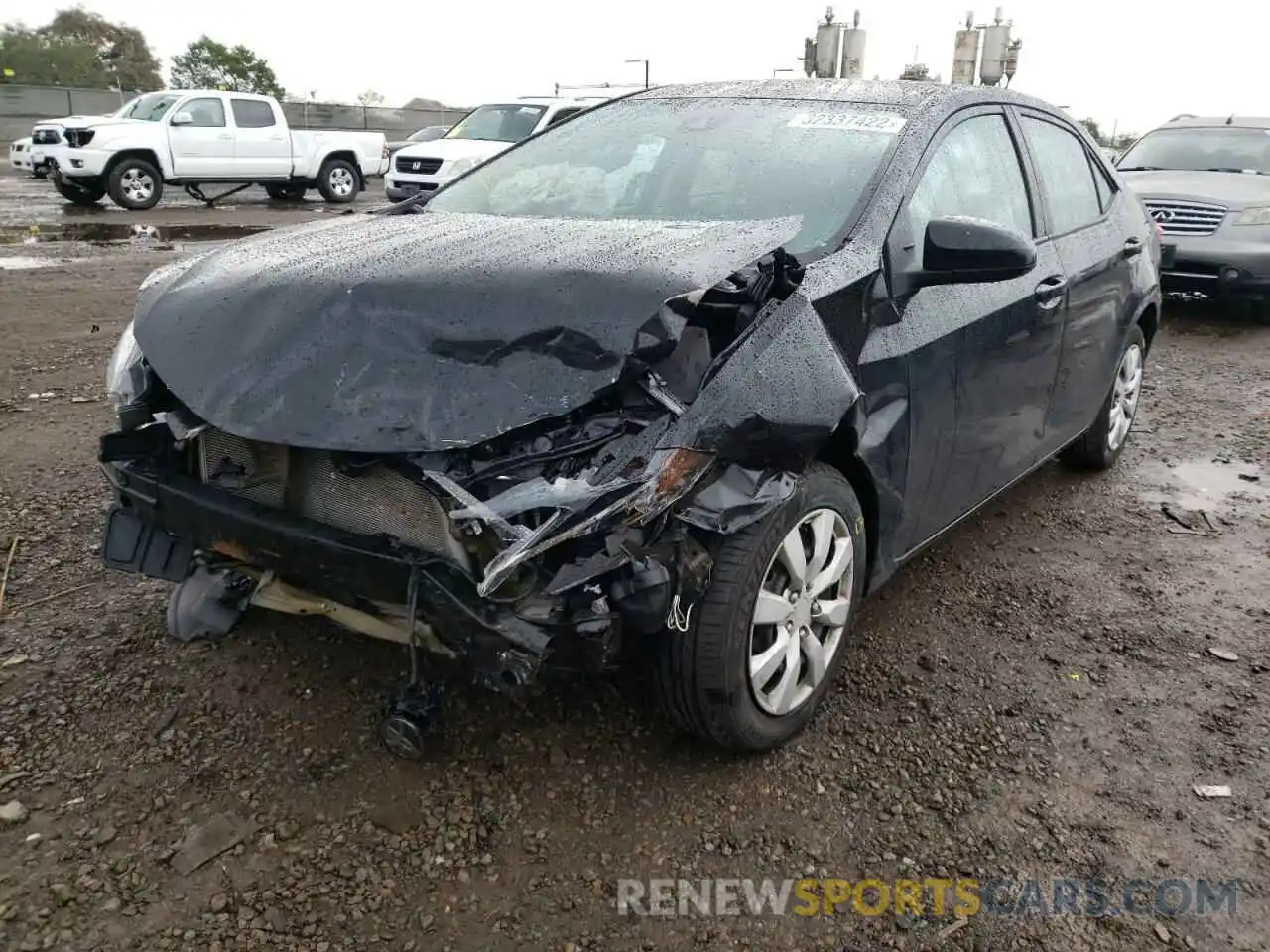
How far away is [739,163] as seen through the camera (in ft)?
10.2

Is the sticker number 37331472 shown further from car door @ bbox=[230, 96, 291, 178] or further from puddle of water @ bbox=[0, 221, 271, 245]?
car door @ bbox=[230, 96, 291, 178]

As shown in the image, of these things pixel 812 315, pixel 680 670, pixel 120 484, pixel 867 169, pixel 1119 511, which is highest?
pixel 867 169

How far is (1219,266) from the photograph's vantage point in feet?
26.8

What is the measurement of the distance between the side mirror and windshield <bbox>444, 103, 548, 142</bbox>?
12114mm

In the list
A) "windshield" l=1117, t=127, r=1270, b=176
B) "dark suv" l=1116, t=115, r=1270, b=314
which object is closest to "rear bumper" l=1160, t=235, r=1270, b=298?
"dark suv" l=1116, t=115, r=1270, b=314

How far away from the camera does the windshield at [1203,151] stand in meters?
9.19

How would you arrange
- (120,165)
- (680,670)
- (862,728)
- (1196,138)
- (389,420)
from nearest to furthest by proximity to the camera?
(389,420) → (680,670) → (862,728) → (1196,138) → (120,165)

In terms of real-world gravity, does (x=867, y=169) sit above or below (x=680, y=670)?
above

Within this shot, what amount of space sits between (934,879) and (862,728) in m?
0.55

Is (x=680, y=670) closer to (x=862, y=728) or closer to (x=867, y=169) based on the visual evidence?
(x=862, y=728)

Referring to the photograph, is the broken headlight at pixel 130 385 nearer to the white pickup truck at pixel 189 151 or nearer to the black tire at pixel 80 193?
the white pickup truck at pixel 189 151

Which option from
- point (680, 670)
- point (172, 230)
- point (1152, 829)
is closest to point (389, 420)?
point (680, 670)

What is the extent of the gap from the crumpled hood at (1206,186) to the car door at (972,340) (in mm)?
5975

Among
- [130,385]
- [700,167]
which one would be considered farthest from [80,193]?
[700,167]
